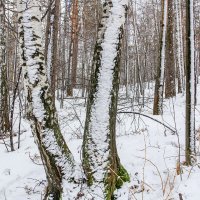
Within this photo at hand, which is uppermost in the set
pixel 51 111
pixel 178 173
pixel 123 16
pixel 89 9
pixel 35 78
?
pixel 89 9

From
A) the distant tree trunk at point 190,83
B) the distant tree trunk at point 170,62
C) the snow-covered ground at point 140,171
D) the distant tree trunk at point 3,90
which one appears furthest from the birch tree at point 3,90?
the distant tree trunk at point 170,62

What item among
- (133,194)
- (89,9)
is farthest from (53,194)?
(89,9)

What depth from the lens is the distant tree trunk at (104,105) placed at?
3643 mm

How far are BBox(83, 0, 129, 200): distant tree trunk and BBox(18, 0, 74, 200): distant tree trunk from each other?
38cm

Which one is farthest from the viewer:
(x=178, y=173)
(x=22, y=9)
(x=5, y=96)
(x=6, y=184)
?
(x=5, y=96)

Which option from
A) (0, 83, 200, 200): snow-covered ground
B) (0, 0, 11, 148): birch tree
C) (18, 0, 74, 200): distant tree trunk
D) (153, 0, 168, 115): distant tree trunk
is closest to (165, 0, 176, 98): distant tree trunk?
(153, 0, 168, 115): distant tree trunk

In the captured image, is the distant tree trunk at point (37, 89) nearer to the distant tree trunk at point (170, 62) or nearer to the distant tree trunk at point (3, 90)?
the distant tree trunk at point (3, 90)

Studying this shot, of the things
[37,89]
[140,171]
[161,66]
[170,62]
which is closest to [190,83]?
[140,171]

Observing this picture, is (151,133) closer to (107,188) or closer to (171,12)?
(107,188)

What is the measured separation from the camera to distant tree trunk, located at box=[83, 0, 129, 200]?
364 cm

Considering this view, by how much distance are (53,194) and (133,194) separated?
0.92m

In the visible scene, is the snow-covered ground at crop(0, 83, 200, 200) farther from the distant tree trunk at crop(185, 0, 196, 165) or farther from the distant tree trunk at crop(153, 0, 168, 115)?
the distant tree trunk at crop(153, 0, 168, 115)

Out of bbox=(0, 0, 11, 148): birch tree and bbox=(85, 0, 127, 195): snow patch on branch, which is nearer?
bbox=(85, 0, 127, 195): snow patch on branch

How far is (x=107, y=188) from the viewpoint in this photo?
3.74m
